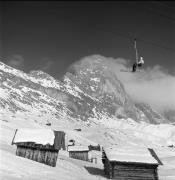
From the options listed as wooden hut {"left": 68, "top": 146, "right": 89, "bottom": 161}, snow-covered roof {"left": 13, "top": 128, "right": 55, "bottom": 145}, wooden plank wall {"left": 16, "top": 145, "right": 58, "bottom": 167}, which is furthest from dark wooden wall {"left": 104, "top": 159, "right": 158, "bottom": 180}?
wooden hut {"left": 68, "top": 146, "right": 89, "bottom": 161}

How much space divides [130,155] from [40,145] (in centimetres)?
1073

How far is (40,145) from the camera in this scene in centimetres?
4009

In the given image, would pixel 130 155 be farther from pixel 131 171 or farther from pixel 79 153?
pixel 79 153

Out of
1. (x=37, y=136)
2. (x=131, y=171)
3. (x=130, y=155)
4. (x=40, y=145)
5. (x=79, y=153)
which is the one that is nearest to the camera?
(x=131, y=171)

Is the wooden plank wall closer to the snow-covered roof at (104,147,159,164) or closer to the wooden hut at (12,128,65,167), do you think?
the wooden hut at (12,128,65,167)

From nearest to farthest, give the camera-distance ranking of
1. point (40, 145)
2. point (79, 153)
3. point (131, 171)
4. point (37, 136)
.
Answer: point (131, 171) → point (40, 145) → point (37, 136) → point (79, 153)

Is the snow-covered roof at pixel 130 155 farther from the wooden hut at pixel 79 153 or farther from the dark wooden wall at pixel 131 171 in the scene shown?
the wooden hut at pixel 79 153

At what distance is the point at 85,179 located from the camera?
107ft

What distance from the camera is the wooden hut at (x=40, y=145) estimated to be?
39.7 m

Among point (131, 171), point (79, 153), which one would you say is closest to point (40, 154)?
point (131, 171)

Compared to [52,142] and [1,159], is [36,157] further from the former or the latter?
[1,159]

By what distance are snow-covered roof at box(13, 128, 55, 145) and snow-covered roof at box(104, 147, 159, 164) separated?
6.98 metres

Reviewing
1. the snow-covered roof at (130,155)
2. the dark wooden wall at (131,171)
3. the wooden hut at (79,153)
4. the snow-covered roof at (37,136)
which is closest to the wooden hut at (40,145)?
the snow-covered roof at (37,136)

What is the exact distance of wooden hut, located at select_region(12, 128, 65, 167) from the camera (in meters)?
39.7
